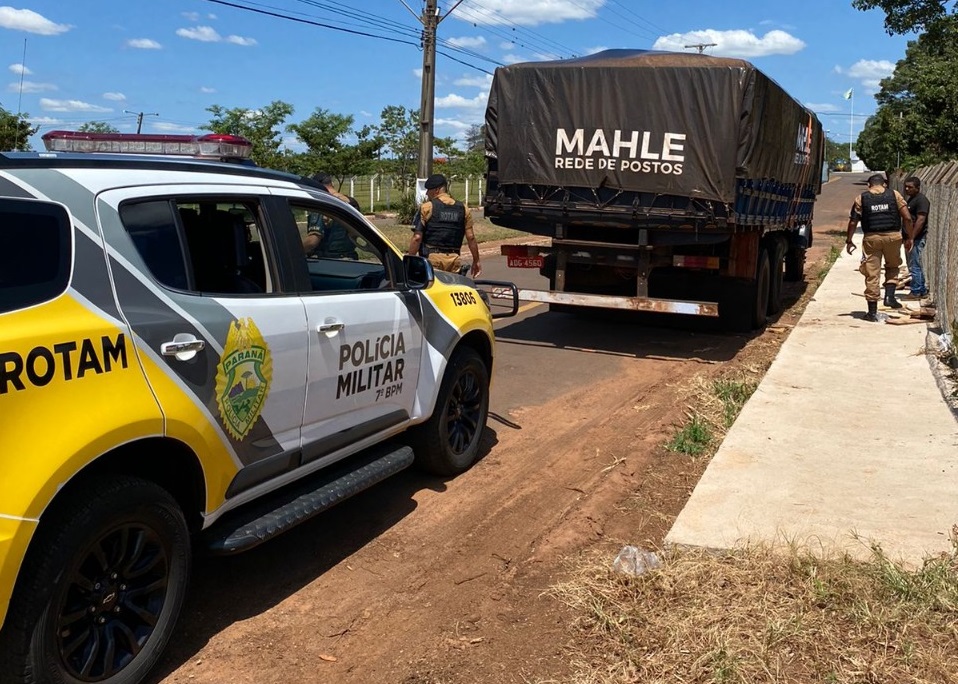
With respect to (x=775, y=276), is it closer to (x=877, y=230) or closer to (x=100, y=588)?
Answer: (x=877, y=230)

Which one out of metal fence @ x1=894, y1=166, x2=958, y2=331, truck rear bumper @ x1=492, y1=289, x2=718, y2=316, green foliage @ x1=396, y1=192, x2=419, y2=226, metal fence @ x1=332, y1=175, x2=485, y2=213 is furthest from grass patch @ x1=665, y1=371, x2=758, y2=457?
metal fence @ x1=332, y1=175, x2=485, y2=213

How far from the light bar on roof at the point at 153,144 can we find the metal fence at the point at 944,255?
671 centimetres

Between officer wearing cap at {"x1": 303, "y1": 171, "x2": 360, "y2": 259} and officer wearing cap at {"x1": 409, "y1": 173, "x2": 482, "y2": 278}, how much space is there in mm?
4052

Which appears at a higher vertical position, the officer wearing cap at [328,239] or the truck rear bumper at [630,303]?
the officer wearing cap at [328,239]

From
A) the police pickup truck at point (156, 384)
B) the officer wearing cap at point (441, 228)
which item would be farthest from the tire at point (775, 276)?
the police pickup truck at point (156, 384)

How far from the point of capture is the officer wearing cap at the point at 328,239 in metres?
4.53

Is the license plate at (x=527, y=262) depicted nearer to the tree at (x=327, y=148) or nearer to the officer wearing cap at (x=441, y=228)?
the officer wearing cap at (x=441, y=228)

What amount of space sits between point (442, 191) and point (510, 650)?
5.95 meters

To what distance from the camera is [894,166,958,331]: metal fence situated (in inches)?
360

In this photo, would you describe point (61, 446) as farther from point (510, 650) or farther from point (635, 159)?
point (635, 159)

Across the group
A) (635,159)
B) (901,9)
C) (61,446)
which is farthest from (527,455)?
(901,9)

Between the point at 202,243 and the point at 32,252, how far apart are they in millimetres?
907

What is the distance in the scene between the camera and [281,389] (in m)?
3.82

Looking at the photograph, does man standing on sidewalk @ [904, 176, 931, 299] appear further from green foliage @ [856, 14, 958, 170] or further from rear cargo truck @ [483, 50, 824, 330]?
green foliage @ [856, 14, 958, 170]
